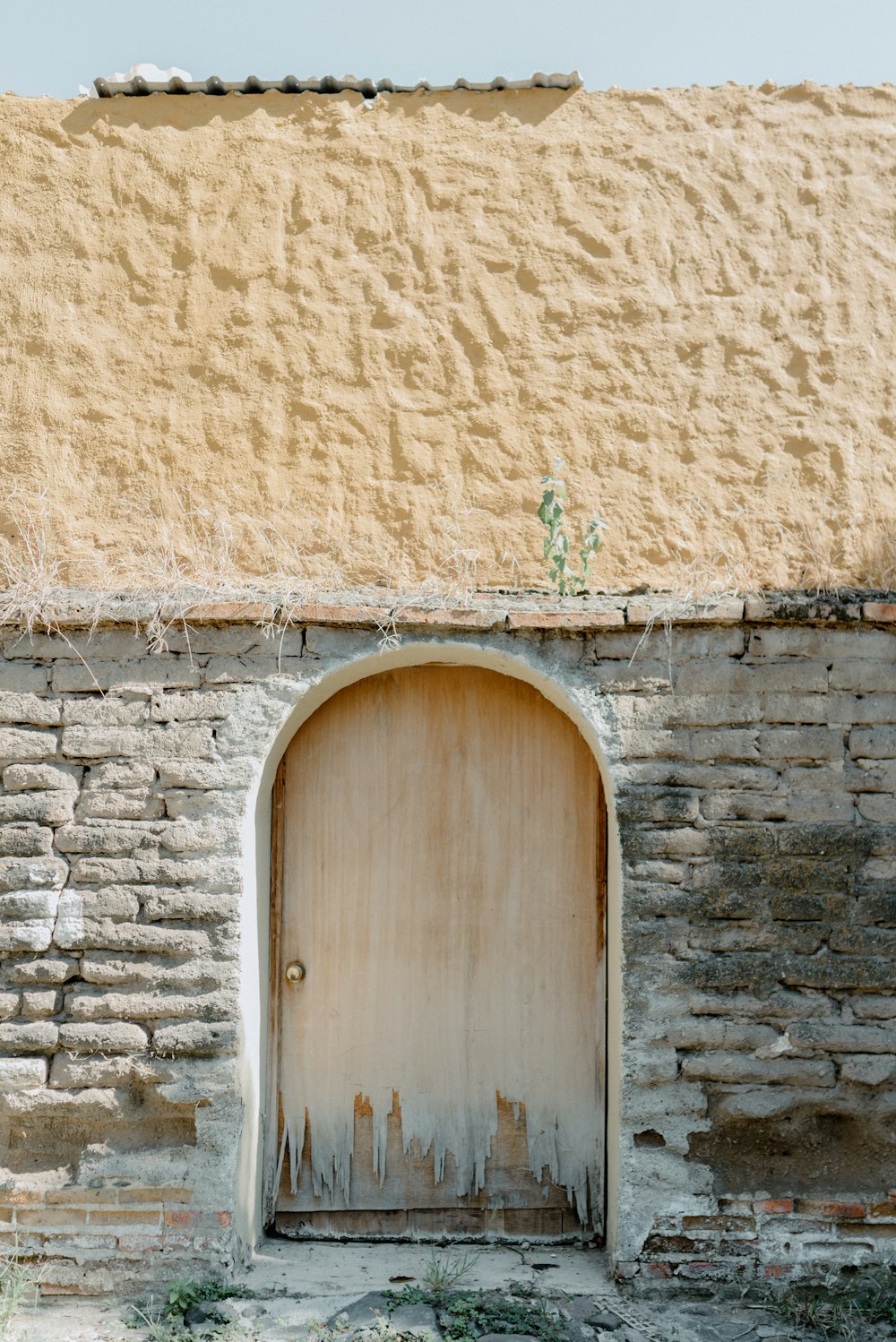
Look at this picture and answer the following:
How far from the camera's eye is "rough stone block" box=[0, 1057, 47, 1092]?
3.38 meters

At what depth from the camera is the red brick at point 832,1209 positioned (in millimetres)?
3377

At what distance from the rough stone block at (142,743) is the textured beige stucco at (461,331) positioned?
0.72 metres

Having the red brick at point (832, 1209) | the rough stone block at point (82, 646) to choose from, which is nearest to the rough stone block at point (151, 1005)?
the rough stone block at point (82, 646)

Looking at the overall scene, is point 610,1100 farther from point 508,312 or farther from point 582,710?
point 508,312

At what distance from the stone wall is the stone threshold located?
0.01 meters

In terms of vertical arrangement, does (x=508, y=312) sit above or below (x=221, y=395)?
above

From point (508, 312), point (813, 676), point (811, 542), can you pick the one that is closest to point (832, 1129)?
point (813, 676)

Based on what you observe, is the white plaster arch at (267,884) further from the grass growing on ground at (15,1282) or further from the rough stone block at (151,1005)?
the grass growing on ground at (15,1282)

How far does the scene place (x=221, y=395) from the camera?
4.06 m

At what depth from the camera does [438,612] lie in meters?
3.56

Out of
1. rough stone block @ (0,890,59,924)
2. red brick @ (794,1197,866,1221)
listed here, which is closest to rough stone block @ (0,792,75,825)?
rough stone block @ (0,890,59,924)

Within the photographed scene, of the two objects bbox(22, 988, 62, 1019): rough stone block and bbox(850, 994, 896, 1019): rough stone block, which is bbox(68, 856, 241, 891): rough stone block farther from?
bbox(850, 994, 896, 1019): rough stone block

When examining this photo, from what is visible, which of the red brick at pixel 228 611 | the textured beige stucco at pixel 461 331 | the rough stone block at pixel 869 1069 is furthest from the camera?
the textured beige stucco at pixel 461 331

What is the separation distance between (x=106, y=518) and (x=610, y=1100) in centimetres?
271
